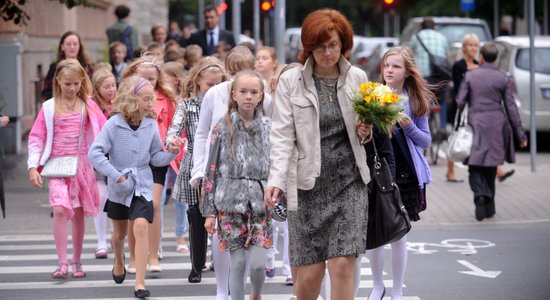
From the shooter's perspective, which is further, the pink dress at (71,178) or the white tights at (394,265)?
the pink dress at (71,178)

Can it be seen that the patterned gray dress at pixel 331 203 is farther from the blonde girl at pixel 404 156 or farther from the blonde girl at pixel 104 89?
the blonde girl at pixel 104 89

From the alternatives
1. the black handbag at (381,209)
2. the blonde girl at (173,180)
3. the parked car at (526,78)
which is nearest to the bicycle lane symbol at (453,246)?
the blonde girl at (173,180)

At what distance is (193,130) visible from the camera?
357 inches

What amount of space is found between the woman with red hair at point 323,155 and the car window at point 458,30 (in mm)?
21461

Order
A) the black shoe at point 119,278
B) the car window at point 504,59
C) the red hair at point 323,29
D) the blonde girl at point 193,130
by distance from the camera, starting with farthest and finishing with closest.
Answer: the car window at point 504,59, the black shoe at point 119,278, the blonde girl at point 193,130, the red hair at point 323,29

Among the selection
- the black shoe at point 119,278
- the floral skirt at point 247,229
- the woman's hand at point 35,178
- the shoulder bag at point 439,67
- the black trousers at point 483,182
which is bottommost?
the black shoe at point 119,278

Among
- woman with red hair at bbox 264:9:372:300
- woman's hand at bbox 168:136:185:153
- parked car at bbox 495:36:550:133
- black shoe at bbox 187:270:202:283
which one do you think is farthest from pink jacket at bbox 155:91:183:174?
parked car at bbox 495:36:550:133

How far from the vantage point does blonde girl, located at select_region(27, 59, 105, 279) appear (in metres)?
9.56

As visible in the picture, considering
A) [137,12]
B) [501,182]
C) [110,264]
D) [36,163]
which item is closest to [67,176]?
[36,163]

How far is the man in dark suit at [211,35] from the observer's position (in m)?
17.4

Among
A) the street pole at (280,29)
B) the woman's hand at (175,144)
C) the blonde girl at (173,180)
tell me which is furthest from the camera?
the street pole at (280,29)

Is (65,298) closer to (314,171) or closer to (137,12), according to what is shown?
(314,171)

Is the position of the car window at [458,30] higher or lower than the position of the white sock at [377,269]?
higher

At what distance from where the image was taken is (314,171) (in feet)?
21.3
